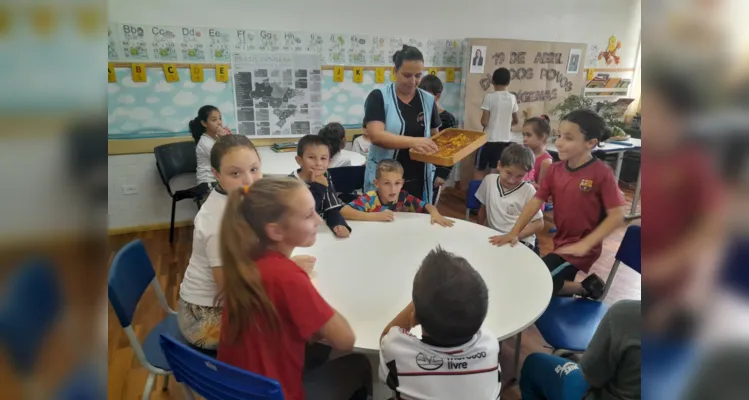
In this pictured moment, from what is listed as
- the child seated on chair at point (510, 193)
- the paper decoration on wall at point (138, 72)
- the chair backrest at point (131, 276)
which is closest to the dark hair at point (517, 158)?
the child seated on chair at point (510, 193)

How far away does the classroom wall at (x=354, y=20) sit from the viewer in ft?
9.54

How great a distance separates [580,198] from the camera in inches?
58.9

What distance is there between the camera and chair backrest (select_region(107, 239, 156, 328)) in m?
1.14

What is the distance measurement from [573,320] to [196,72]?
278cm

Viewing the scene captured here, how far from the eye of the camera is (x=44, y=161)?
16 centimetres

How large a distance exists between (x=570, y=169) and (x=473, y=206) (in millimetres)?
564

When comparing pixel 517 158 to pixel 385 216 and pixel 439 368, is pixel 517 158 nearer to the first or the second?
pixel 385 216

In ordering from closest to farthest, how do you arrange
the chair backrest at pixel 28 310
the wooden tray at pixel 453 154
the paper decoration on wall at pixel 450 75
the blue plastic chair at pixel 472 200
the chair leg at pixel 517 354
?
the chair backrest at pixel 28 310 < the wooden tray at pixel 453 154 < the chair leg at pixel 517 354 < the blue plastic chair at pixel 472 200 < the paper decoration on wall at pixel 450 75

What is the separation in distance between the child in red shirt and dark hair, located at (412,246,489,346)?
0.63 feet

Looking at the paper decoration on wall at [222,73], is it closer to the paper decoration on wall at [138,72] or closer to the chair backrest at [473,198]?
the paper decoration on wall at [138,72]

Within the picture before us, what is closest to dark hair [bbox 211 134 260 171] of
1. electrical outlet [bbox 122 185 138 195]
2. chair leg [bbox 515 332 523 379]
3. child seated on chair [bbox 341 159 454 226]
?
child seated on chair [bbox 341 159 454 226]

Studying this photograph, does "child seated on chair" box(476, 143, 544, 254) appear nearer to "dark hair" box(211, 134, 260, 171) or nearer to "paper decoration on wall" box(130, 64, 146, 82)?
"dark hair" box(211, 134, 260, 171)

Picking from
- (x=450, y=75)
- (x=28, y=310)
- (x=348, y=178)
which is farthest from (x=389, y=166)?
(x=450, y=75)

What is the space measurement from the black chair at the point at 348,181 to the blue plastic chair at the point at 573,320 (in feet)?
3.28
